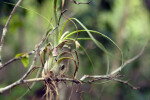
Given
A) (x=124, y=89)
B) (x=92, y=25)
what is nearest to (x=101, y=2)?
(x=92, y=25)

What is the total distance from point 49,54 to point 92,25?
5.47ft

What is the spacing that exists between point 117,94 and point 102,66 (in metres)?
0.32

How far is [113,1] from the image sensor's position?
252 cm

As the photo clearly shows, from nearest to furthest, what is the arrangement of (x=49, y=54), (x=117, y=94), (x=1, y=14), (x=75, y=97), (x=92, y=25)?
(x=49, y=54)
(x=1, y=14)
(x=92, y=25)
(x=117, y=94)
(x=75, y=97)

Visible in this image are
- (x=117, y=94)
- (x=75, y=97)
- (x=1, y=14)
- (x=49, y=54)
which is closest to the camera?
(x=49, y=54)

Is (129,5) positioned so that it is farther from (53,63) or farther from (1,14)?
(53,63)

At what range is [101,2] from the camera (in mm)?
2533

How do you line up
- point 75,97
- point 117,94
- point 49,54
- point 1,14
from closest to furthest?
1. point 49,54
2. point 1,14
3. point 117,94
4. point 75,97

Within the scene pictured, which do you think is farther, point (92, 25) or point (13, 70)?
point (13, 70)

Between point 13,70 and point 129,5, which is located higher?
point 129,5

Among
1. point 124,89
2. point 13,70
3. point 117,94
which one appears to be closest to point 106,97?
point 117,94

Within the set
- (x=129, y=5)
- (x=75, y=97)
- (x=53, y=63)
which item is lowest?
(x=75, y=97)

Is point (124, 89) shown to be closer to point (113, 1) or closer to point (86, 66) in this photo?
point (86, 66)

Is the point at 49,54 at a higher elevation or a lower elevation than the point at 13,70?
higher
